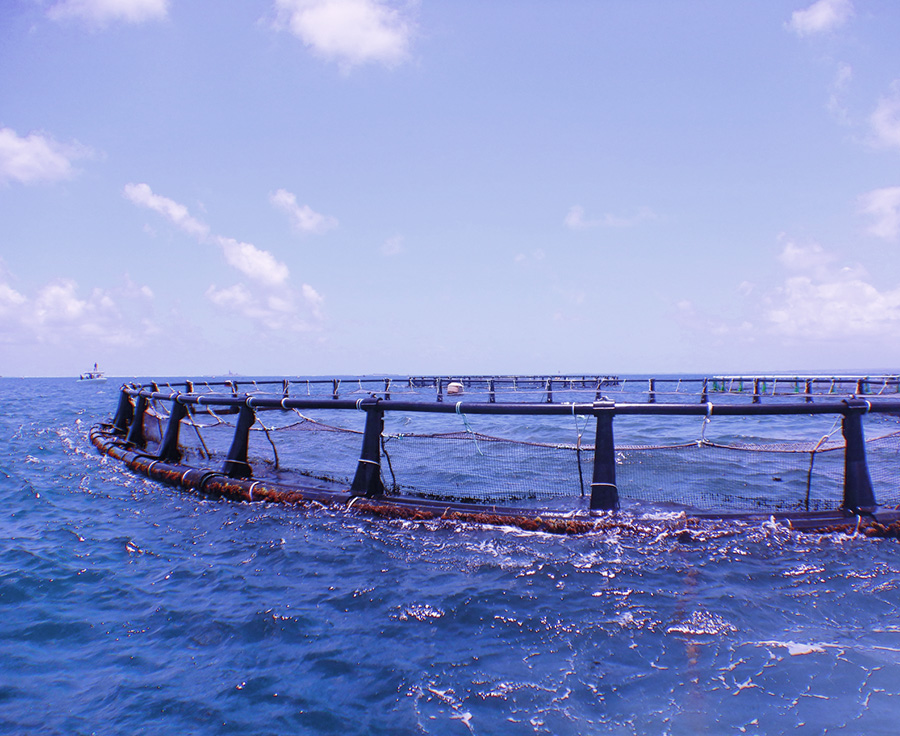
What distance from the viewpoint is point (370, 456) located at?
19.7 feet

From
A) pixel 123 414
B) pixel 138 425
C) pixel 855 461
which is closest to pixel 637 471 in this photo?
pixel 855 461

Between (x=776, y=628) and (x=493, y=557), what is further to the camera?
(x=493, y=557)

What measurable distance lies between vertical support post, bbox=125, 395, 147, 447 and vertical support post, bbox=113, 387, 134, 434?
234 centimetres

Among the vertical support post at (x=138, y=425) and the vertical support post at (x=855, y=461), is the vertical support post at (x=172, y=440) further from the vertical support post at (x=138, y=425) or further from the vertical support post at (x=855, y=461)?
the vertical support post at (x=855, y=461)

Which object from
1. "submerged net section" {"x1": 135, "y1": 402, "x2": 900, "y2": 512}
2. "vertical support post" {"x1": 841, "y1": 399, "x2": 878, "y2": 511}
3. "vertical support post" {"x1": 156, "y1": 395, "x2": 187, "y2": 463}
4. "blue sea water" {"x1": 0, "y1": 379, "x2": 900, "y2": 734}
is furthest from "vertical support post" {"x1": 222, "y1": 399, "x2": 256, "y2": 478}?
"vertical support post" {"x1": 841, "y1": 399, "x2": 878, "y2": 511}

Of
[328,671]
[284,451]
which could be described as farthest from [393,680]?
[284,451]

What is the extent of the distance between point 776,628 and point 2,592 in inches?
240

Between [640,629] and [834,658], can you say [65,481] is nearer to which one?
[640,629]

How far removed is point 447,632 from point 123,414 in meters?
13.1

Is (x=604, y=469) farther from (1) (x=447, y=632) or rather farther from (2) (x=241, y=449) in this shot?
(2) (x=241, y=449)

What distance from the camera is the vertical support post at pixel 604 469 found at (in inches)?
195

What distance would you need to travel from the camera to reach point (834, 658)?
3.00 m

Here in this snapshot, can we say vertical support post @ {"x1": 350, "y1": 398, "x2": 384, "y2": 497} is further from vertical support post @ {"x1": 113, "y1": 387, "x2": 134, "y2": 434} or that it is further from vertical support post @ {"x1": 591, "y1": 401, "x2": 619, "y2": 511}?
vertical support post @ {"x1": 113, "y1": 387, "x2": 134, "y2": 434}

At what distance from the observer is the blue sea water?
8.70ft
